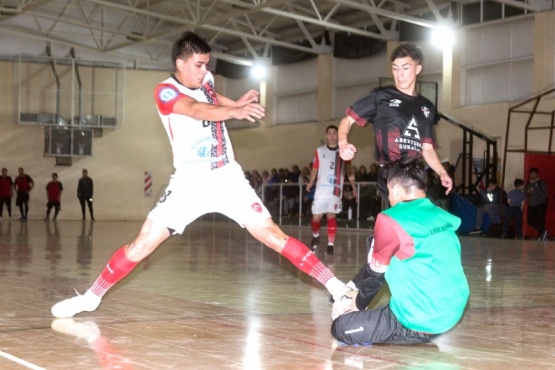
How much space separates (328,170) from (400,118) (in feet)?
25.5

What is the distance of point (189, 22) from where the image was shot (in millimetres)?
32125

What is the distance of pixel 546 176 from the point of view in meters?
22.9

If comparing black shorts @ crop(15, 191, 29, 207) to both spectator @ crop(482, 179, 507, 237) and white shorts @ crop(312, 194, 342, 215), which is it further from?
white shorts @ crop(312, 194, 342, 215)

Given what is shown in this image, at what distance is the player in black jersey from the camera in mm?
6777

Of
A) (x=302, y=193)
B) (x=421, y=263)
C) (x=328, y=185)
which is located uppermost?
(x=328, y=185)

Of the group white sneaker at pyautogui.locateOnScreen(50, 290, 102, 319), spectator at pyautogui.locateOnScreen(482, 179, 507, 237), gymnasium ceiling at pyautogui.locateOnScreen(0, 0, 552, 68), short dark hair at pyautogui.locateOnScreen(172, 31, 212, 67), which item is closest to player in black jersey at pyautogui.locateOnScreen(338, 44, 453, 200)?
short dark hair at pyautogui.locateOnScreen(172, 31, 212, 67)

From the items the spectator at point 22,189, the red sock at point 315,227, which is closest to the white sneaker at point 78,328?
the red sock at point 315,227

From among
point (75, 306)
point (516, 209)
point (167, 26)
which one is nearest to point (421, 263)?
point (75, 306)

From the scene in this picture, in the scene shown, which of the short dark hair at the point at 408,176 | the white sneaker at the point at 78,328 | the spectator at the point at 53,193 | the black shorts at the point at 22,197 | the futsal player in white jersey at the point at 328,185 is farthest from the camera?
the spectator at the point at 53,193

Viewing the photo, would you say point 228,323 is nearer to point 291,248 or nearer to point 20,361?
point 291,248

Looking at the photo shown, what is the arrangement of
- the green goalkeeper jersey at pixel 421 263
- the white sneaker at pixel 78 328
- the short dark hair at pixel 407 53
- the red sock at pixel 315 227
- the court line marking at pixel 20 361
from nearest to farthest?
1. the court line marking at pixel 20 361
2. the green goalkeeper jersey at pixel 421 263
3. the white sneaker at pixel 78 328
4. the short dark hair at pixel 407 53
5. the red sock at pixel 315 227

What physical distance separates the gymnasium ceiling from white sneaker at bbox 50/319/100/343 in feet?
79.2

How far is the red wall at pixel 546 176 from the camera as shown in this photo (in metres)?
22.4

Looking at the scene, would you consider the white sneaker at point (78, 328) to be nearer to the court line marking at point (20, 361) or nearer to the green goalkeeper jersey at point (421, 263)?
the court line marking at point (20, 361)
